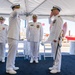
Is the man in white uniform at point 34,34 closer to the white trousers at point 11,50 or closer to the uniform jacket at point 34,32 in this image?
the uniform jacket at point 34,32

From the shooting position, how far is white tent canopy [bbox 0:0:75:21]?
5.47 meters

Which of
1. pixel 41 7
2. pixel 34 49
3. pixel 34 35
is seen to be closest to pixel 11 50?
pixel 34 35

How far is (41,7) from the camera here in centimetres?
629

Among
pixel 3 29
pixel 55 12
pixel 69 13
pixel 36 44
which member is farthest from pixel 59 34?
pixel 69 13

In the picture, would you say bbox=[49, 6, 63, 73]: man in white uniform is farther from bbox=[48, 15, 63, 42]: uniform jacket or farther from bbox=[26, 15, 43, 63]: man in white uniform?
bbox=[26, 15, 43, 63]: man in white uniform

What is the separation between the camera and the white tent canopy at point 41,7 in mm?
5470

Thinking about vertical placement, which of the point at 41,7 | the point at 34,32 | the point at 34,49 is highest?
the point at 41,7

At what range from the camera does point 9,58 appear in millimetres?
3887

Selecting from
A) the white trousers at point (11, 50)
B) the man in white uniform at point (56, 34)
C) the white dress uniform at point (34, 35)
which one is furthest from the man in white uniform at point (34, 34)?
the white trousers at point (11, 50)

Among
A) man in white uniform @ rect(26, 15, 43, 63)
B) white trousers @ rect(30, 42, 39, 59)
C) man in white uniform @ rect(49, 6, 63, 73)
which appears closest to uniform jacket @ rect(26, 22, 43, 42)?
man in white uniform @ rect(26, 15, 43, 63)

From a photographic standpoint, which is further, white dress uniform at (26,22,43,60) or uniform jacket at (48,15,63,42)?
white dress uniform at (26,22,43,60)

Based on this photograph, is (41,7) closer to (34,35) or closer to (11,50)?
(34,35)

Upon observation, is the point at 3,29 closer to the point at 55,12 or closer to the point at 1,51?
the point at 1,51

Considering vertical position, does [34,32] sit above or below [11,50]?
above
